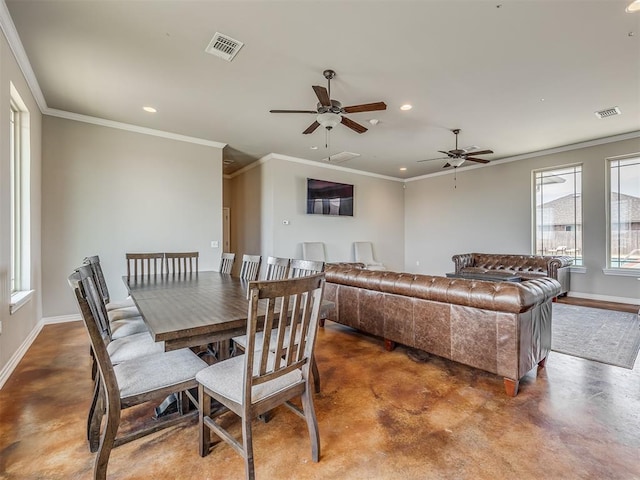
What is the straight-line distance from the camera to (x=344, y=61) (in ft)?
9.87

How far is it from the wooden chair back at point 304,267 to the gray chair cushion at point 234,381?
87 cm

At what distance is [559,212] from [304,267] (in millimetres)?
6327

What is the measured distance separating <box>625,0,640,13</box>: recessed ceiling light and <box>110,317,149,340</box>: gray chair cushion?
4.36 metres

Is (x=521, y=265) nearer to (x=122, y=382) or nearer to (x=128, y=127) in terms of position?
(x=122, y=382)

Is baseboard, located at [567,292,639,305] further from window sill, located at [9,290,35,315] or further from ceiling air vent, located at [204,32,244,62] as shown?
window sill, located at [9,290,35,315]

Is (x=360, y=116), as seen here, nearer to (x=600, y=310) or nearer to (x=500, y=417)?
(x=500, y=417)

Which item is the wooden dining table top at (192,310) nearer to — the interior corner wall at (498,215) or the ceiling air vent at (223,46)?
the ceiling air vent at (223,46)

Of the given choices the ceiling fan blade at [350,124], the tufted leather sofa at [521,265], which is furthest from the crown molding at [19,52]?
the tufted leather sofa at [521,265]

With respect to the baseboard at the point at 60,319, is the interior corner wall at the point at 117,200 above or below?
above

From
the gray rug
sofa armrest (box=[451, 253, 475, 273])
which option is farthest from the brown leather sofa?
sofa armrest (box=[451, 253, 475, 273])

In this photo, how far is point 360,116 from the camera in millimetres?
4359

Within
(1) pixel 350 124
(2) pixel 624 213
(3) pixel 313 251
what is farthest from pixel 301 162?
(2) pixel 624 213

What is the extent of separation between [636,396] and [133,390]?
335cm

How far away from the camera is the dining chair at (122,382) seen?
1.34 meters
